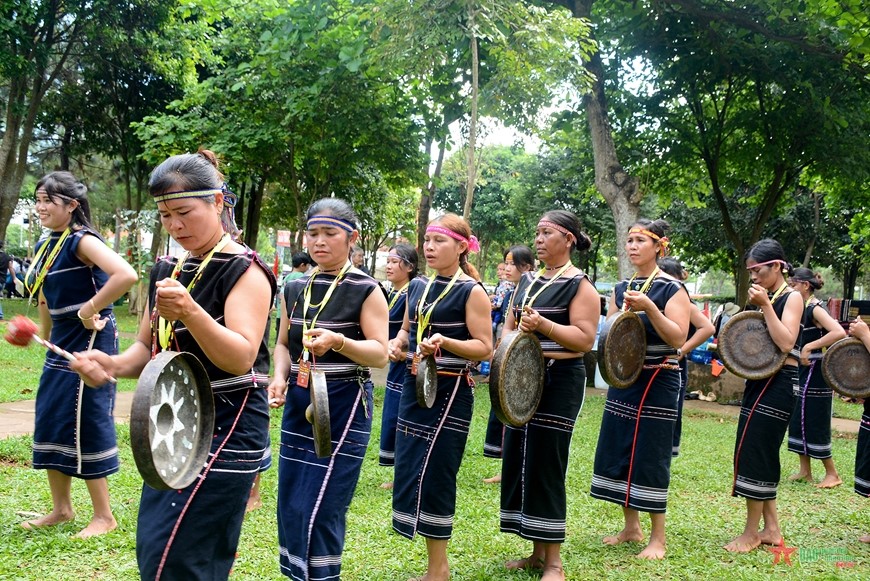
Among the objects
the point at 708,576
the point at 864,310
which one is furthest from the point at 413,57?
the point at 864,310

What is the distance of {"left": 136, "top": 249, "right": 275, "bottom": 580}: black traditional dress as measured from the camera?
99.1 inches

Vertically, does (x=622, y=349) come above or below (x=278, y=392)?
above

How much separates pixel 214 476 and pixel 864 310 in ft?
64.2

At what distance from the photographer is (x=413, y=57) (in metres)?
9.70

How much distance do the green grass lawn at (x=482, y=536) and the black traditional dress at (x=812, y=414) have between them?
0.43 m

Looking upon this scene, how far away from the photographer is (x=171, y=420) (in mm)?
2385


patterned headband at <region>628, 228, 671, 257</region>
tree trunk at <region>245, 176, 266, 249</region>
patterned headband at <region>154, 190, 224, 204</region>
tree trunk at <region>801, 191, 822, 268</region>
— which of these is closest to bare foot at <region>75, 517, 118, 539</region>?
patterned headband at <region>154, 190, 224, 204</region>

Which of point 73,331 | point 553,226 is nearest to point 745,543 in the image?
point 553,226

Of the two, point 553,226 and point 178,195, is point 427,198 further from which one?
point 178,195

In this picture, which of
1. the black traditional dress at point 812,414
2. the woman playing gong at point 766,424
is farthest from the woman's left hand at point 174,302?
the black traditional dress at point 812,414

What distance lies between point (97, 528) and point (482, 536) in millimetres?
2522

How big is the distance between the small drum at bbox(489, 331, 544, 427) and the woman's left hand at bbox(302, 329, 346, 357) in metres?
1.03

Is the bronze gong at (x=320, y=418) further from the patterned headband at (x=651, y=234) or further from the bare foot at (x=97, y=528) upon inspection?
the patterned headband at (x=651, y=234)

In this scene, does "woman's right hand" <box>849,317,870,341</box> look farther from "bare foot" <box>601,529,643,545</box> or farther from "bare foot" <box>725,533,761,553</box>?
"bare foot" <box>601,529,643,545</box>
